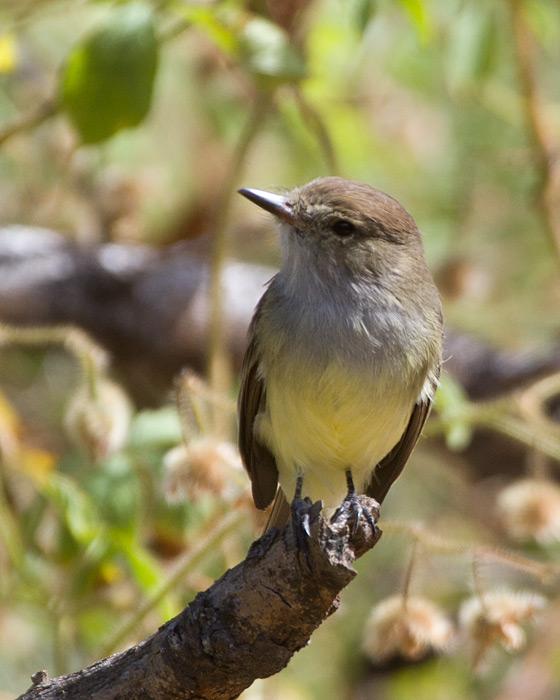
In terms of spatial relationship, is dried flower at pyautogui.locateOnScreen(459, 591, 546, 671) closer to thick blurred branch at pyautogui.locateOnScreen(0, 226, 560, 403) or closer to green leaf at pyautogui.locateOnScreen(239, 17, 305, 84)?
green leaf at pyautogui.locateOnScreen(239, 17, 305, 84)

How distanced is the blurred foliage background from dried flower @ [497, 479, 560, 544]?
0.02 meters

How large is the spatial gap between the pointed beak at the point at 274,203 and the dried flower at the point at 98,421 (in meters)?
0.80

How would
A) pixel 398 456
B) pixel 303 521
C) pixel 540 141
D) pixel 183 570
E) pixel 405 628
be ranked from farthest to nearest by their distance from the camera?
1. pixel 540 141
2. pixel 398 456
3. pixel 405 628
4. pixel 183 570
5. pixel 303 521

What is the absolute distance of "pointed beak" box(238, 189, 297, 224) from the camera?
9.37 ft

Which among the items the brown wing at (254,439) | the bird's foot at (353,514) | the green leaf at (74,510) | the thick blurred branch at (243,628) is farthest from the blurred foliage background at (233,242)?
the thick blurred branch at (243,628)

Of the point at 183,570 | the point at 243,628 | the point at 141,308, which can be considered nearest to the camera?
the point at 243,628

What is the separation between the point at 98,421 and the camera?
10.0 feet

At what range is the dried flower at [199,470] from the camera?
2.89 m

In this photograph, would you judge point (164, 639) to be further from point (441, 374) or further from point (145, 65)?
point (145, 65)

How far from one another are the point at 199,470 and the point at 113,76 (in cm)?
133

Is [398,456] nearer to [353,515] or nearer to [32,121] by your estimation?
[353,515]

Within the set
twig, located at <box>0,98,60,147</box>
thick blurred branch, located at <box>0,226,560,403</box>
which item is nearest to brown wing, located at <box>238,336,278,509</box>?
twig, located at <box>0,98,60,147</box>


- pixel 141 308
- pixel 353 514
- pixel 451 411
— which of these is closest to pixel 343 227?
pixel 451 411

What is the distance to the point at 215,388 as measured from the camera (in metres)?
3.52
